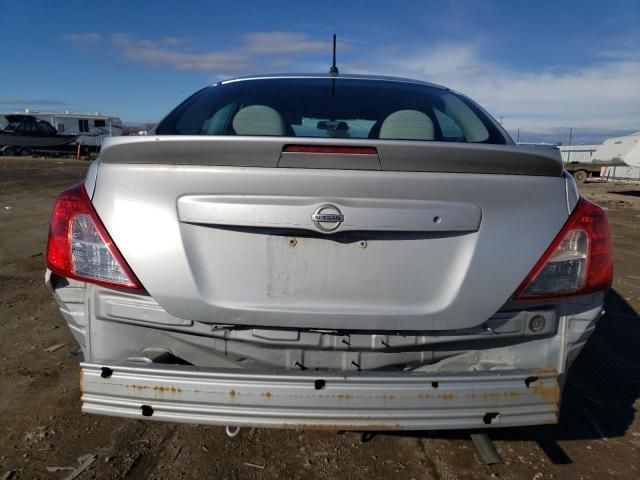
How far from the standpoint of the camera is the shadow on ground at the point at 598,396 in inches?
96.1

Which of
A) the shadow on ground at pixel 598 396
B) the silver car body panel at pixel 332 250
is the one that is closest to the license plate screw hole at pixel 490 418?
the silver car body panel at pixel 332 250

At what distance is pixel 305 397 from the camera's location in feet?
5.29

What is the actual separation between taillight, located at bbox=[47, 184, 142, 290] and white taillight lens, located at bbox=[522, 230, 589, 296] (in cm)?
141

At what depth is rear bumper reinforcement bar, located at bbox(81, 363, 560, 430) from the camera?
1611 millimetres

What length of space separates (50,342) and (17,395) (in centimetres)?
75

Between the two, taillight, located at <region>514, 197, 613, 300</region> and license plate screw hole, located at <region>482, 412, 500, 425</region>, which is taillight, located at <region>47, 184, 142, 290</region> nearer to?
license plate screw hole, located at <region>482, 412, 500, 425</region>

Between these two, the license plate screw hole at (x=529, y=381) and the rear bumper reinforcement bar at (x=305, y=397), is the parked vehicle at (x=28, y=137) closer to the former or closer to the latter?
the rear bumper reinforcement bar at (x=305, y=397)

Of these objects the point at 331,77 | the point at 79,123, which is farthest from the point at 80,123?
the point at 331,77

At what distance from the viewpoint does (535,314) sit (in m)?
1.75

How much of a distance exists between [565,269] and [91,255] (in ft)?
5.51

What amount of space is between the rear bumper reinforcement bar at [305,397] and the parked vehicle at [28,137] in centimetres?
3376

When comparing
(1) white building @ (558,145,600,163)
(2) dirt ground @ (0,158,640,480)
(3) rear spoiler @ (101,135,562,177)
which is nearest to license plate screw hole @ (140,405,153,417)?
(2) dirt ground @ (0,158,640,480)

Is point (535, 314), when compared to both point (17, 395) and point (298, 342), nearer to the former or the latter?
point (298, 342)

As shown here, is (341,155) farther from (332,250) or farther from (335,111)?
(335,111)
